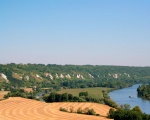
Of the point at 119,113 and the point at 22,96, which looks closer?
the point at 119,113

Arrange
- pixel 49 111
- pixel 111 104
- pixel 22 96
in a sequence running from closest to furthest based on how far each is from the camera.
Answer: pixel 49 111 < pixel 111 104 < pixel 22 96

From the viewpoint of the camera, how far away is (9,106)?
107312mm

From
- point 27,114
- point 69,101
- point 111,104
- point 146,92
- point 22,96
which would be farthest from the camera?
point 146,92

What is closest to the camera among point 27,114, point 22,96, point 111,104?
point 27,114

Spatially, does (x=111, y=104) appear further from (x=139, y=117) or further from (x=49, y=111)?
(x=139, y=117)

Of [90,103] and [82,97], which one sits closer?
[90,103]

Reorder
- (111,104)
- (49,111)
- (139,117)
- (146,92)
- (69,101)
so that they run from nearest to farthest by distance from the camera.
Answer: (139,117) < (49,111) < (111,104) < (69,101) < (146,92)

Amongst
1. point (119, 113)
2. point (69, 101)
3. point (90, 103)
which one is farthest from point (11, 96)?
point (119, 113)

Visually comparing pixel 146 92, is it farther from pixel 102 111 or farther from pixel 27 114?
pixel 27 114

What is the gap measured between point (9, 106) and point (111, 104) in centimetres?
3831

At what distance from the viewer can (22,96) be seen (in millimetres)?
135750

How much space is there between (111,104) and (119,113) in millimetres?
38106

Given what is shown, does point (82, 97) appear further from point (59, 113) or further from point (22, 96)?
point (59, 113)

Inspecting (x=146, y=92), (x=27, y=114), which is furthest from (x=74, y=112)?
(x=146, y=92)
